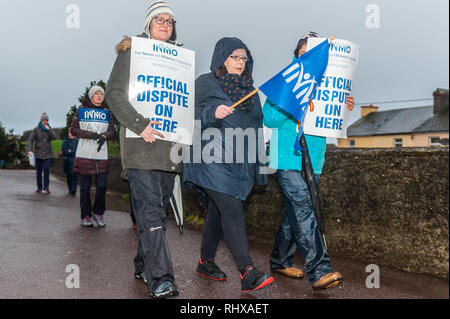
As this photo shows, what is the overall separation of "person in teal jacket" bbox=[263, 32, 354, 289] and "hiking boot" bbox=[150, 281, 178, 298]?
1136 millimetres

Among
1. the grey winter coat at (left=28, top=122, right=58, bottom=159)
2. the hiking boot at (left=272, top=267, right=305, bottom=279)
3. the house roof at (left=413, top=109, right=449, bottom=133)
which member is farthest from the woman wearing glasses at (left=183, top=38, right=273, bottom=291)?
the house roof at (left=413, top=109, right=449, bottom=133)

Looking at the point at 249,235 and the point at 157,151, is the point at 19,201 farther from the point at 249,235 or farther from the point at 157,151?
the point at 157,151

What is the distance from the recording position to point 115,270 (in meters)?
4.62

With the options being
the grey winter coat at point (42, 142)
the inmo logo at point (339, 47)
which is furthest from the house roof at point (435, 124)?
the inmo logo at point (339, 47)

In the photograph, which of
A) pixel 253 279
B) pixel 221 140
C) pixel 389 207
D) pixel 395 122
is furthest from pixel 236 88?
pixel 395 122

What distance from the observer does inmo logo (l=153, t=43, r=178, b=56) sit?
3861 millimetres

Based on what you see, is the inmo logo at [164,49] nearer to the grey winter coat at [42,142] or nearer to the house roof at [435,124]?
the grey winter coat at [42,142]

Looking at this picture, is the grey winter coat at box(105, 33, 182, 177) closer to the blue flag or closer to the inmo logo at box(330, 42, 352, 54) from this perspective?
the blue flag

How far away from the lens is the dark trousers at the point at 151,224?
3773 mm

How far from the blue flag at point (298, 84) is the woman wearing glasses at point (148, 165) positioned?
98 cm

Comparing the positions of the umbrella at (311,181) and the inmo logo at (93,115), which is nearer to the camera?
the umbrella at (311,181)

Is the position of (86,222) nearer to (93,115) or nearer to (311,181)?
(93,115)
